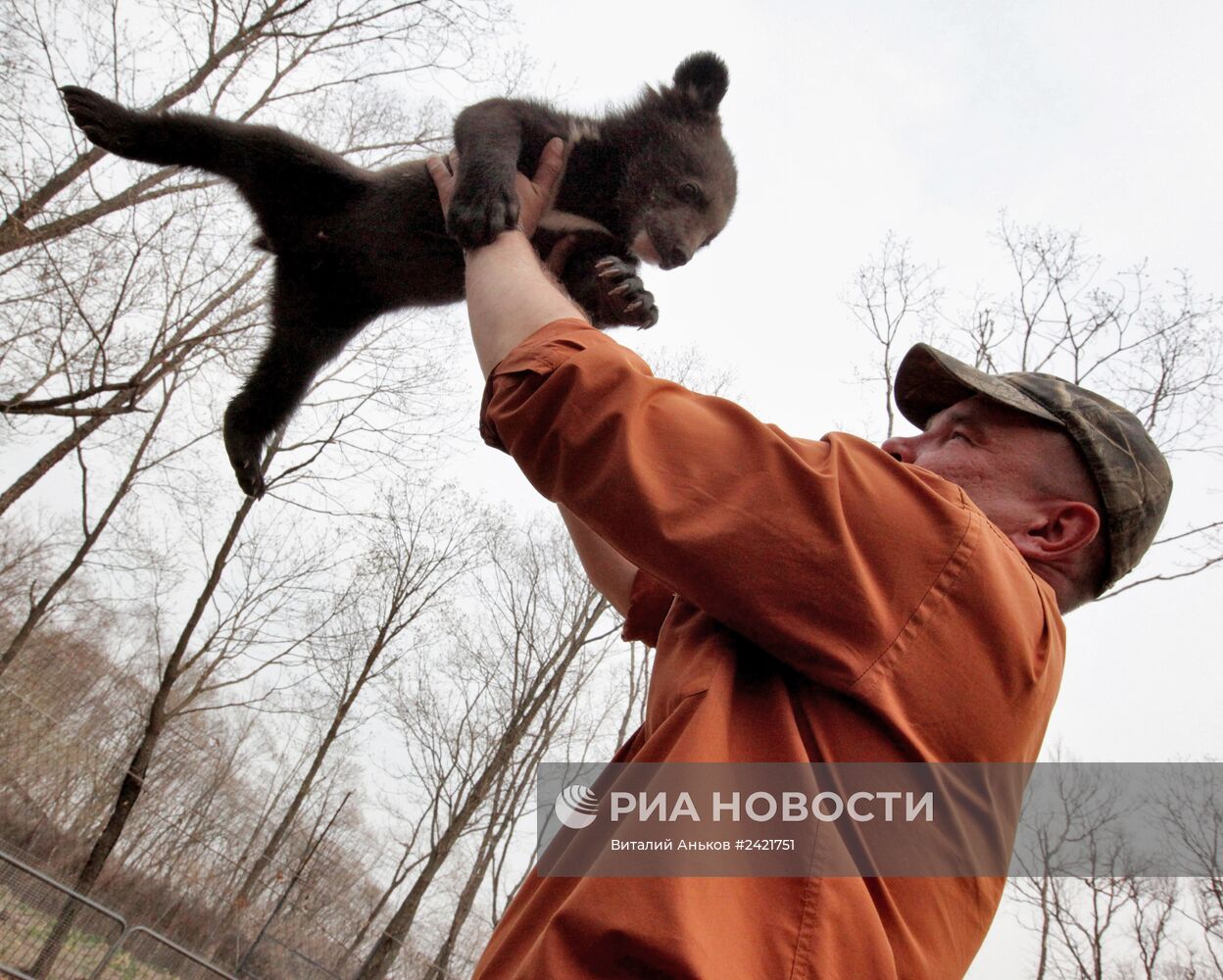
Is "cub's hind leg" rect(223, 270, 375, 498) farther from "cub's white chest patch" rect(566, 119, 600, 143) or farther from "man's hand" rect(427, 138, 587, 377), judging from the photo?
"man's hand" rect(427, 138, 587, 377)

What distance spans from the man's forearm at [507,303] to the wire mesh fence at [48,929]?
33.5 ft

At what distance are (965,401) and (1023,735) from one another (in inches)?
37.4

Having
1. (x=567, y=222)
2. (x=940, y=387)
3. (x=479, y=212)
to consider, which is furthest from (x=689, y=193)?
(x=940, y=387)

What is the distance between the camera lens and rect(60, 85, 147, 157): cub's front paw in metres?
3.81

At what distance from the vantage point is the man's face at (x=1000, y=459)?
1.96m

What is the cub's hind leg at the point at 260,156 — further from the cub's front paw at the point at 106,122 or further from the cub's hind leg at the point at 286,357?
the cub's hind leg at the point at 286,357

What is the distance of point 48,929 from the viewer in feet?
31.9

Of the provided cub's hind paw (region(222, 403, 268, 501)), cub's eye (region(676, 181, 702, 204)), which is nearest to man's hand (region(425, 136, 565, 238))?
cub's eye (region(676, 181, 702, 204))

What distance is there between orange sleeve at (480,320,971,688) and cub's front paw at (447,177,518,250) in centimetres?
95

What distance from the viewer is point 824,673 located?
4.48 feet

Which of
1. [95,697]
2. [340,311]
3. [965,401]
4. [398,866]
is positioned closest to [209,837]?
[95,697]

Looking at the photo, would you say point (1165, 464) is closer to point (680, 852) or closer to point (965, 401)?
point (965, 401)

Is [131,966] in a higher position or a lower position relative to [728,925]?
lower

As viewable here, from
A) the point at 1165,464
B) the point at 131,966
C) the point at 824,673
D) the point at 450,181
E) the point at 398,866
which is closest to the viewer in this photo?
the point at 824,673
